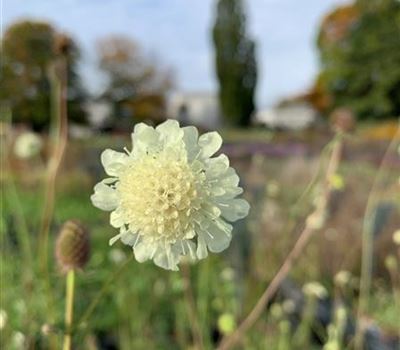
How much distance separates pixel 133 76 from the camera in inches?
→ 891

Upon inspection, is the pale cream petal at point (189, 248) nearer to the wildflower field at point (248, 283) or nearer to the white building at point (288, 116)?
the wildflower field at point (248, 283)

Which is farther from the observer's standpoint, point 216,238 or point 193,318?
point 193,318

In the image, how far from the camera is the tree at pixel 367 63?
19156 millimetres

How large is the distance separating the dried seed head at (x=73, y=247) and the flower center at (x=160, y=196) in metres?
0.19

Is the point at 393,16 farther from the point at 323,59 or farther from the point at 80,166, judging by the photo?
the point at 80,166

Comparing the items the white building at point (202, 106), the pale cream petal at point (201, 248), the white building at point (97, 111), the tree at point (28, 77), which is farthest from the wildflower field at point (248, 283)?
the white building at point (202, 106)

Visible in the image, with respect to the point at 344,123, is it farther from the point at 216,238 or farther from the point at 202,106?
the point at 202,106

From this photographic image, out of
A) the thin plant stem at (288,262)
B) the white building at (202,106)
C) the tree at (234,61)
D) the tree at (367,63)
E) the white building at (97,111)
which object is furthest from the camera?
the white building at (202,106)

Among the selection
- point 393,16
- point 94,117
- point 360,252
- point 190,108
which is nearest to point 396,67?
point 393,16

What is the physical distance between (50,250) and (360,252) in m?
1.43

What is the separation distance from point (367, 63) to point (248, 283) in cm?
1862

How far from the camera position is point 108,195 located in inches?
17.4

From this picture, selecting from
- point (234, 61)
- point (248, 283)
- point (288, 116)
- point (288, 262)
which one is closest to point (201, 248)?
point (288, 262)

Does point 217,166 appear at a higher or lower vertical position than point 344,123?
higher
